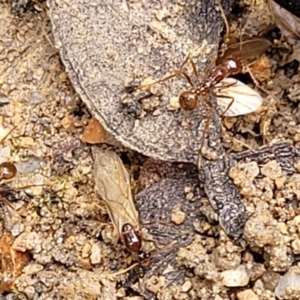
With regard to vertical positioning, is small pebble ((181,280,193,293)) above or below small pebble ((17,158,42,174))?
below

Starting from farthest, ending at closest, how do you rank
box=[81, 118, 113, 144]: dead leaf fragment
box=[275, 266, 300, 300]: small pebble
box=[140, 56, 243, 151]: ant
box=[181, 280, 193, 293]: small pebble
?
box=[81, 118, 113, 144]: dead leaf fragment → box=[140, 56, 243, 151]: ant → box=[181, 280, 193, 293]: small pebble → box=[275, 266, 300, 300]: small pebble

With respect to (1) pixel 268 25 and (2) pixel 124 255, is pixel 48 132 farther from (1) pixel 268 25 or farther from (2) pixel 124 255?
(1) pixel 268 25

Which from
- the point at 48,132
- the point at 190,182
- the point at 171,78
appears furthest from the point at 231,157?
the point at 48,132

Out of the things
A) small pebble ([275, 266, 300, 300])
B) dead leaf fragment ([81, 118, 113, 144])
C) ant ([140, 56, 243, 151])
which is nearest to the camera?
small pebble ([275, 266, 300, 300])

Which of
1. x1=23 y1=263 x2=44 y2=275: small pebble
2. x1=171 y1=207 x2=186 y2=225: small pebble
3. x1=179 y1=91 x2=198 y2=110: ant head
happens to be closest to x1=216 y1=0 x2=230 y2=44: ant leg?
x1=179 y1=91 x2=198 y2=110: ant head

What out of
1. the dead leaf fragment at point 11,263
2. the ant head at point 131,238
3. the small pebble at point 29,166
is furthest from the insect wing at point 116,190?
the dead leaf fragment at point 11,263

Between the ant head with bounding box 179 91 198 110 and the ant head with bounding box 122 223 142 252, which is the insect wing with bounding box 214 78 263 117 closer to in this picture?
the ant head with bounding box 179 91 198 110
